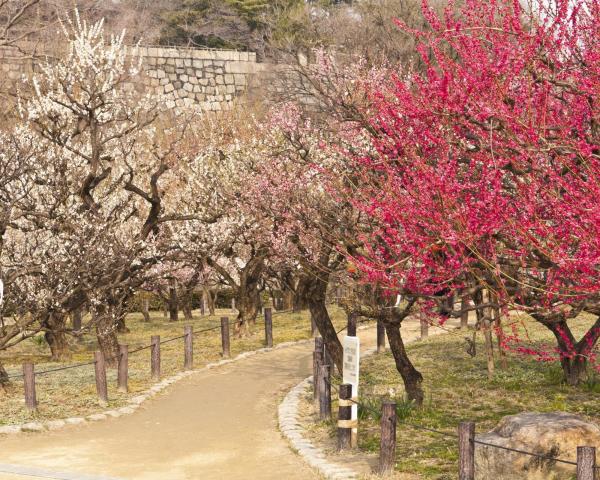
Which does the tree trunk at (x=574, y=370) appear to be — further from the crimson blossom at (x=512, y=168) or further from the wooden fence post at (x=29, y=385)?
the wooden fence post at (x=29, y=385)

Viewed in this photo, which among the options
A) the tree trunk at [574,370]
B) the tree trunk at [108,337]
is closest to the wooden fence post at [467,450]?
the tree trunk at [574,370]

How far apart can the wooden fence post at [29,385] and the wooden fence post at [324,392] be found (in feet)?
14.8

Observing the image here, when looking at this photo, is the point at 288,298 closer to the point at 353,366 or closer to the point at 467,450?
the point at 353,366

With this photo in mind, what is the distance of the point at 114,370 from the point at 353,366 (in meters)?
9.13

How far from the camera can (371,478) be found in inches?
414

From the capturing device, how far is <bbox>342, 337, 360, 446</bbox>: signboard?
12.2m

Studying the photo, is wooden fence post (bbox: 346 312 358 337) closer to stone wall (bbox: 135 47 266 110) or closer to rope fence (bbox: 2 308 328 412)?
rope fence (bbox: 2 308 328 412)

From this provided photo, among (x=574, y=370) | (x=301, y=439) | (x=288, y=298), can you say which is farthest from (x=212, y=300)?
(x=301, y=439)

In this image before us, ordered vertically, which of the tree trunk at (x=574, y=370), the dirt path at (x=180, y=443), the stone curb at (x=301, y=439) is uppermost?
the tree trunk at (x=574, y=370)

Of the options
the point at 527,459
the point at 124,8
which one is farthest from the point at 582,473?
the point at 124,8

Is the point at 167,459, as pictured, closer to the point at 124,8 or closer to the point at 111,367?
the point at 111,367

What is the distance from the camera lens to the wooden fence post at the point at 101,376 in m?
15.5

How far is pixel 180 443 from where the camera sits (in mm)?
13227

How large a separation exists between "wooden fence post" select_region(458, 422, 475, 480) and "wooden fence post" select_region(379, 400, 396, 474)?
50.8 inches
